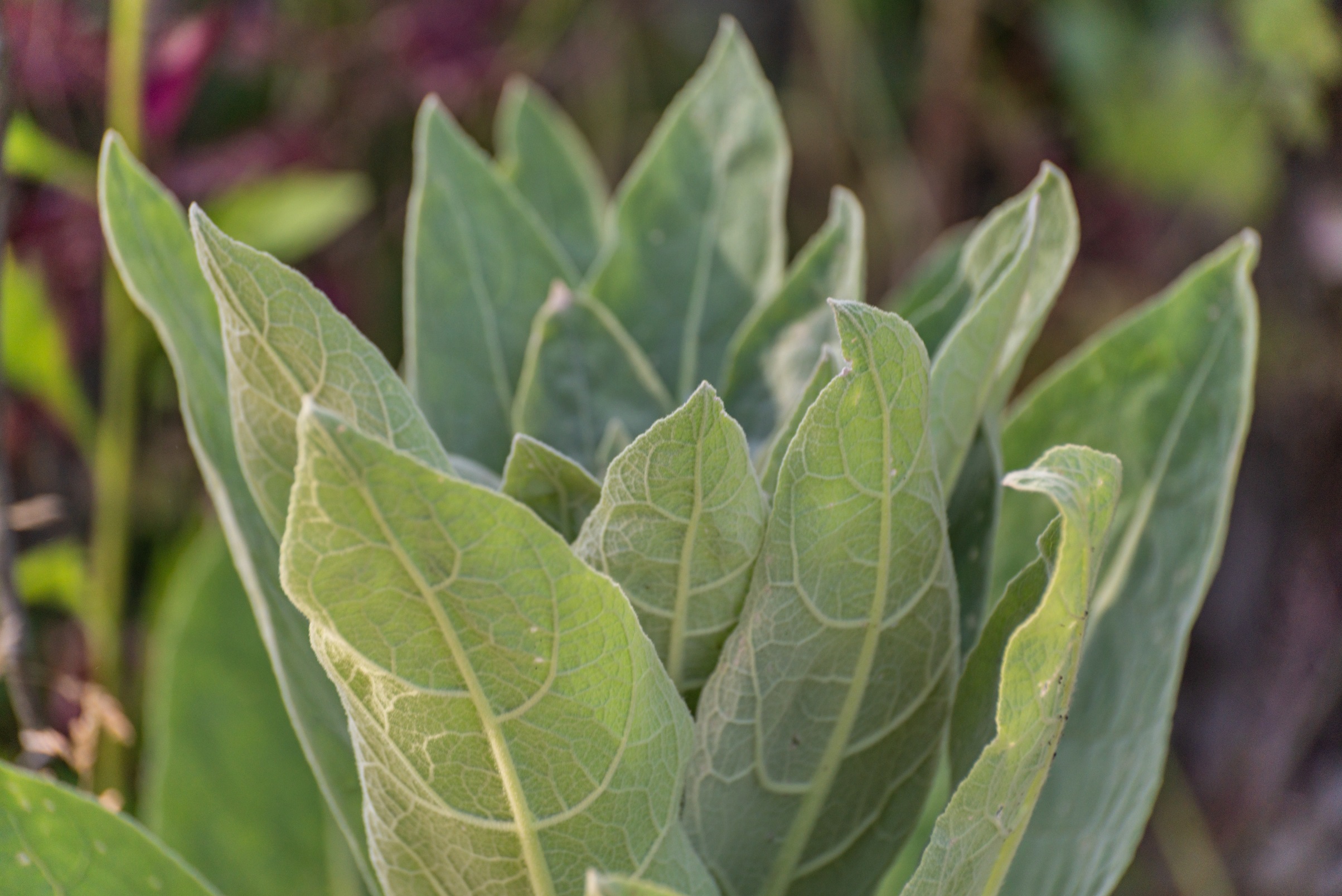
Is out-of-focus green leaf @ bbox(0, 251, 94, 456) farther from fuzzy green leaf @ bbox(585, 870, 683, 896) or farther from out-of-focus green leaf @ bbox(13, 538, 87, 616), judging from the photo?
fuzzy green leaf @ bbox(585, 870, 683, 896)

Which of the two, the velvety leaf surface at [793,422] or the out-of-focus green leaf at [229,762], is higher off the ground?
the velvety leaf surface at [793,422]

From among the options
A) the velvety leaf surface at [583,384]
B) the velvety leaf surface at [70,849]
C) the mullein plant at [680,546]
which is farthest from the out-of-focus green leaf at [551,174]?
the velvety leaf surface at [70,849]

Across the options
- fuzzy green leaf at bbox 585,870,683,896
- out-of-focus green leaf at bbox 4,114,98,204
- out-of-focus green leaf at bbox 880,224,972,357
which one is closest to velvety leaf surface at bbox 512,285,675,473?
out-of-focus green leaf at bbox 880,224,972,357

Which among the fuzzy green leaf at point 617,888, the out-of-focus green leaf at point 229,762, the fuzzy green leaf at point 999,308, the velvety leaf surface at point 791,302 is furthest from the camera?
the out-of-focus green leaf at point 229,762

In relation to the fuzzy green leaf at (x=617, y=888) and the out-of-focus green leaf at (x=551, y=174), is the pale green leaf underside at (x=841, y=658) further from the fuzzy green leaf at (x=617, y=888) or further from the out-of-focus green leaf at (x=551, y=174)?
the out-of-focus green leaf at (x=551, y=174)

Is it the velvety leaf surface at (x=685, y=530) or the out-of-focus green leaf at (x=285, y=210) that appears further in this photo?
the out-of-focus green leaf at (x=285, y=210)
